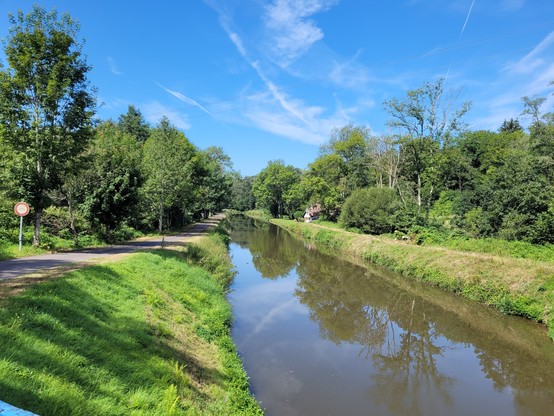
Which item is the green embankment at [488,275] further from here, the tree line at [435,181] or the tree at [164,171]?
the tree at [164,171]

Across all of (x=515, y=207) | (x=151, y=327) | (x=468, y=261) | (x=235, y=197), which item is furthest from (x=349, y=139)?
(x=235, y=197)

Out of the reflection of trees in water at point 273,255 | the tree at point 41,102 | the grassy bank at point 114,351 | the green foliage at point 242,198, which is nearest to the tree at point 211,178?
the reflection of trees in water at point 273,255

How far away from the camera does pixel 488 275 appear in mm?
18844

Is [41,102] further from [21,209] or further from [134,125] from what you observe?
[134,125]

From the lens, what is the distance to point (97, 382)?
580 cm

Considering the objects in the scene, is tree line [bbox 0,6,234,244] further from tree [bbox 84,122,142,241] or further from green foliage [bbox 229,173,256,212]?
green foliage [bbox 229,173,256,212]

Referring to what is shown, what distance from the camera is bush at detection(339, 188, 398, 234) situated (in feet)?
134

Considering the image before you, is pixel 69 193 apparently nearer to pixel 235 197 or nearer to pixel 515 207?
pixel 515 207

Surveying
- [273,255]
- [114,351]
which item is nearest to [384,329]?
[114,351]

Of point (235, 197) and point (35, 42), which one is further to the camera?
point (235, 197)

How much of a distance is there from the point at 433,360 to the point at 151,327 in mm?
9773

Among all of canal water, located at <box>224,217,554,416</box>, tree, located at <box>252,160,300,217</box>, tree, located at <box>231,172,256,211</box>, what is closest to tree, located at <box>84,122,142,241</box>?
canal water, located at <box>224,217,554,416</box>

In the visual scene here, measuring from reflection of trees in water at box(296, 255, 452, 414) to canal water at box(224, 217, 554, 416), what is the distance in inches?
1.9

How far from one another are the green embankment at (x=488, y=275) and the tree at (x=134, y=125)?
67520 mm
